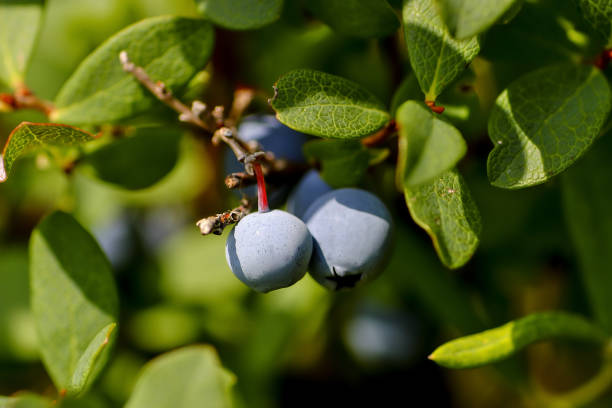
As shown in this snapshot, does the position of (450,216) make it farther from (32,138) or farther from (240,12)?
(32,138)

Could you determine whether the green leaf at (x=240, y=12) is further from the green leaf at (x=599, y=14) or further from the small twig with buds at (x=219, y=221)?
the green leaf at (x=599, y=14)

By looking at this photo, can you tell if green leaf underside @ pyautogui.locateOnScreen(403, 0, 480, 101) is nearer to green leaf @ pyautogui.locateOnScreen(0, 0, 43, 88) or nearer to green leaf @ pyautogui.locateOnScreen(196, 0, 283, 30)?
green leaf @ pyautogui.locateOnScreen(196, 0, 283, 30)

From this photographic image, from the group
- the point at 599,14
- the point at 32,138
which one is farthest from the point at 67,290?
the point at 599,14

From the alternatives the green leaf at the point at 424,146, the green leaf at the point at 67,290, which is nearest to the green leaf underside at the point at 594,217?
the green leaf at the point at 424,146

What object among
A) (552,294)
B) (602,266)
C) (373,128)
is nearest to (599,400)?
(552,294)

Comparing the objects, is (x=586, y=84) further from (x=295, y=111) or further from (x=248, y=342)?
(x=248, y=342)

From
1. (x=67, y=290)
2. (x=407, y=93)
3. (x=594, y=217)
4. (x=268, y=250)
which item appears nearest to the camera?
(x=268, y=250)

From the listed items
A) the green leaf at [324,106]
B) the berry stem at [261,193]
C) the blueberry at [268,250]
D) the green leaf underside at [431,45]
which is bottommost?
the blueberry at [268,250]
